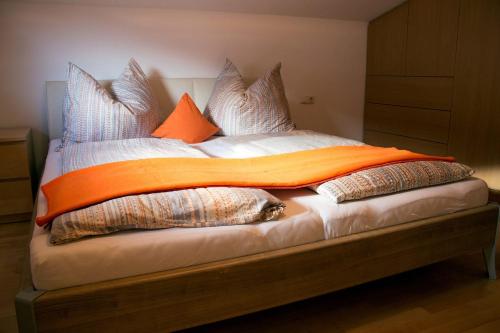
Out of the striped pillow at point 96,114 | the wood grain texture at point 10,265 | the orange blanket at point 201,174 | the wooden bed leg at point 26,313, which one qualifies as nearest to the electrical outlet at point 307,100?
the striped pillow at point 96,114

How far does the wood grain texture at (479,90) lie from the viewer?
3.01 meters

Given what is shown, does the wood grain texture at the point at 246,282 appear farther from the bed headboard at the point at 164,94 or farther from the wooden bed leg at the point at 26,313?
the bed headboard at the point at 164,94

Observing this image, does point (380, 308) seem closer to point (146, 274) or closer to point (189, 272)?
point (189, 272)

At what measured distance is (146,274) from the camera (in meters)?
1.30

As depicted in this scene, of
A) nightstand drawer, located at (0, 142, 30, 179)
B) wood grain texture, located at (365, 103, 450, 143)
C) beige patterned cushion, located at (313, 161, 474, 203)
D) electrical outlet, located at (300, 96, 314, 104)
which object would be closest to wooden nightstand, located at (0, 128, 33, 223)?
nightstand drawer, located at (0, 142, 30, 179)

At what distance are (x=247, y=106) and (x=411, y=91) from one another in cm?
158

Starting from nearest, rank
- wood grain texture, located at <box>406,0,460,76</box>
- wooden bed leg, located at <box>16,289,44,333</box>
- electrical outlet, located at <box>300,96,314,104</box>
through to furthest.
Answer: wooden bed leg, located at <box>16,289,44,333</box>, wood grain texture, located at <box>406,0,460,76</box>, electrical outlet, located at <box>300,96,314,104</box>

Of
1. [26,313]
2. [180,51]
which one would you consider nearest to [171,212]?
[26,313]

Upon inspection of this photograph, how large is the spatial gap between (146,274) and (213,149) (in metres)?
1.39

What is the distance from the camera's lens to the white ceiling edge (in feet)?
10.2

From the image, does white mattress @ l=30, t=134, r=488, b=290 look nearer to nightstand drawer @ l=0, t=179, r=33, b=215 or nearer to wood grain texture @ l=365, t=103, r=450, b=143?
nightstand drawer @ l=0, t=179, r=33, b=215

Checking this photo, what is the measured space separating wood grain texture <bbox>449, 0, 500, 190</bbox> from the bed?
1332 millimetres

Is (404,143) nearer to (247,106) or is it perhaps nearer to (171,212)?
(247,106)

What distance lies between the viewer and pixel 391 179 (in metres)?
1.75
